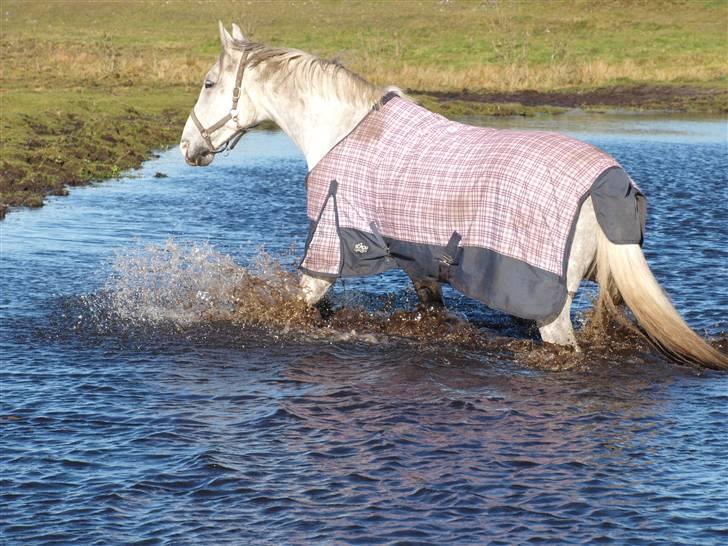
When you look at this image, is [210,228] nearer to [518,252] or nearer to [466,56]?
[518,252]

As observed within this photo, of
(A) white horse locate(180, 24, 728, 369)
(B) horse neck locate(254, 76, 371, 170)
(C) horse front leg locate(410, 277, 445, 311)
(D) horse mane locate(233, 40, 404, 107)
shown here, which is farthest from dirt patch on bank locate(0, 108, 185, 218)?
(C) horse front leg locate(410, 277, 445, 311)

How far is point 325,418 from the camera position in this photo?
22.2 feet

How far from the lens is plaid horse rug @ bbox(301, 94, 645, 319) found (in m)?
7.23

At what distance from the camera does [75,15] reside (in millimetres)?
69438

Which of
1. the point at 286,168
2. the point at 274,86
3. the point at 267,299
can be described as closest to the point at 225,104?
the point at 274,86

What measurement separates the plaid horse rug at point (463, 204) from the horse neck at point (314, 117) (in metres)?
0.16

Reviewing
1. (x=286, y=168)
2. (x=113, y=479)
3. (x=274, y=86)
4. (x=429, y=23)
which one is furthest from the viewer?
(x=429, y=23)

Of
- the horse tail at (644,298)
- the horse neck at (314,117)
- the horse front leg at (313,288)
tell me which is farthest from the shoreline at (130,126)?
the horse tail at (644,298)

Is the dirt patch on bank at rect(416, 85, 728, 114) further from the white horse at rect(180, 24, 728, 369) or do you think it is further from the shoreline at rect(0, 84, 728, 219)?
the white horse at rect(180, 24, 728, 369)

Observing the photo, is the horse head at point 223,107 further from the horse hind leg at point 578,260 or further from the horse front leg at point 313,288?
the horse hind leg at point 578,260

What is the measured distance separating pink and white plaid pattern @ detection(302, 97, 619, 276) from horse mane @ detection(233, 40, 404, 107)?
0.64ft

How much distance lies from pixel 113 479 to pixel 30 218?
933 centimetres

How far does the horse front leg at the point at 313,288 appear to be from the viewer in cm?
843

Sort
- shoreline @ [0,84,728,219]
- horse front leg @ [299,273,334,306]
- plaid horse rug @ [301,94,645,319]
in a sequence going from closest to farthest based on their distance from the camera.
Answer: plaid horse rug @ [301,94,645,319] < horse front leg @ [299,273,334,306] < shoreline @ [0,84,728,219]
